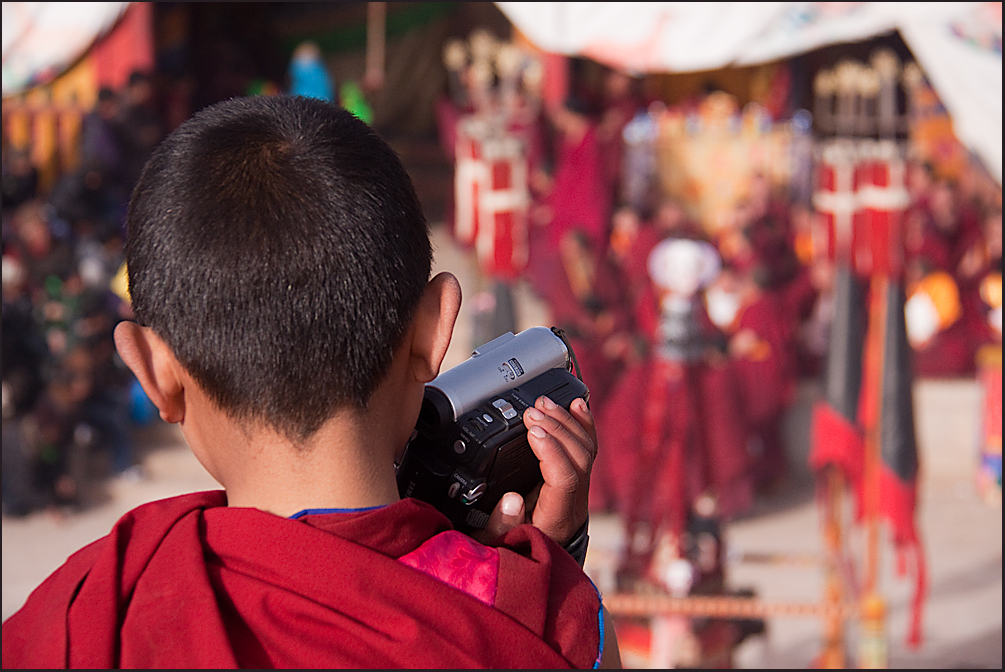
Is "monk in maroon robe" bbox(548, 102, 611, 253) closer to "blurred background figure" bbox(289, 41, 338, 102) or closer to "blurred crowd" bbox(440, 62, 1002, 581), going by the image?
"blurred crowd" bbox(440, 62, 1002, 581)

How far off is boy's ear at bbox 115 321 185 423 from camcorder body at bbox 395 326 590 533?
20cm

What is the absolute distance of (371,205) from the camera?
0.65m

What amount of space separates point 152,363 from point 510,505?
302mm

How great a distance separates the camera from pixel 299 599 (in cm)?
60

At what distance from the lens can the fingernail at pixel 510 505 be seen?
2.60 feet

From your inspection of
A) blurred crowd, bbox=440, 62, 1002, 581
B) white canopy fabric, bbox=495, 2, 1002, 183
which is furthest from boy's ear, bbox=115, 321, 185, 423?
blurred crowd, bbox=440, 62, 1002, 581

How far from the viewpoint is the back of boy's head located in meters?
0.63

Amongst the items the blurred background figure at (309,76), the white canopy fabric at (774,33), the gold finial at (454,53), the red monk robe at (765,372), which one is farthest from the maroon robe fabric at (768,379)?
the blurred background figure at (309,76)

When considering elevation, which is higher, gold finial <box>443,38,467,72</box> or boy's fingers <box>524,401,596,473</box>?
gold finial <box>443,38,467,72</box>

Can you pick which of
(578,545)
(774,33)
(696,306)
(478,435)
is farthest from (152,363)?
(696,306)

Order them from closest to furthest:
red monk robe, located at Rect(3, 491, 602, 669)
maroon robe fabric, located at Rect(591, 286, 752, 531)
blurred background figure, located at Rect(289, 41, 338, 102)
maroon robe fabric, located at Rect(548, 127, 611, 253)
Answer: red monk robe, located at Rect(3, 491, 602, 669)
maroon robe fabric, located at Rect(591, 286, 752, 531)
maroon robe fabric, located at Rect(548, 127, 611, 253)
blurred background figure, located at Rect(289, 41, 338, 102)

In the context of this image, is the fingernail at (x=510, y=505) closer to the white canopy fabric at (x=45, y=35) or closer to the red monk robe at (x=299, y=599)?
the red monk robe at (x=299, y=599)

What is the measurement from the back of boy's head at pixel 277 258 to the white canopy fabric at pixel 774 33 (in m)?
1.65

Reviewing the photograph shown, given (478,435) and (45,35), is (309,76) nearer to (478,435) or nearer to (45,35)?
(45,35)
